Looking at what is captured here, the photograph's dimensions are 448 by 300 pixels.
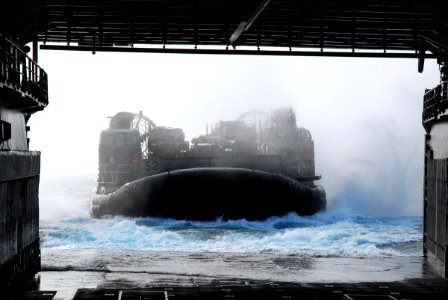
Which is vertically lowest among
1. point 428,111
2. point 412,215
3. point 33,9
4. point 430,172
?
point 412,215

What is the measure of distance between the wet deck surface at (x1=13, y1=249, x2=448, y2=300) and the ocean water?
11.3 feet

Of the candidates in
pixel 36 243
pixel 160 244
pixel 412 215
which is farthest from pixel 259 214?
pixel 412 215

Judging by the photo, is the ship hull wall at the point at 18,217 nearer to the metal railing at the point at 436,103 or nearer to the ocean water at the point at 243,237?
the ocean water at the point at 243,237

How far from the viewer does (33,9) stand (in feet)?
71.1

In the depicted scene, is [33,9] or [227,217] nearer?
[33,9]

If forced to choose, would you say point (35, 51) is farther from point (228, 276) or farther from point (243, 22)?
point (228, 276)

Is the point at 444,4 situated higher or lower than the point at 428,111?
higher

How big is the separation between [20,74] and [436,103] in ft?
42.1

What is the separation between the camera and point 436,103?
24953 millimetres

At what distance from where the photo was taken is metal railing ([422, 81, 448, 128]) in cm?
2332

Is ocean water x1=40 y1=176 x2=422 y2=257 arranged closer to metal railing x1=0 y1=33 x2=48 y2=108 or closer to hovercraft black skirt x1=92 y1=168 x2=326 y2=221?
hovercraft black skirt x1=92 y1=168 x2=326 y2=221

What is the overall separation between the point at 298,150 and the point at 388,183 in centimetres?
2048

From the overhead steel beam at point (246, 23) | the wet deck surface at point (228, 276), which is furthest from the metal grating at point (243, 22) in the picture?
the wet deck surface at point (228, 276)

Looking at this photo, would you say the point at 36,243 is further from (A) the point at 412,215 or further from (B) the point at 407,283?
(A) the point at 412,215
